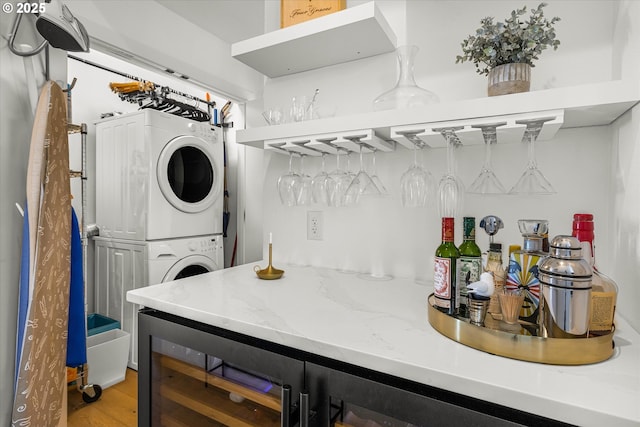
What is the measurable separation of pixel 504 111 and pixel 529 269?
442 millimetres

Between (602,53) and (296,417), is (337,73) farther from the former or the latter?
(296,417)

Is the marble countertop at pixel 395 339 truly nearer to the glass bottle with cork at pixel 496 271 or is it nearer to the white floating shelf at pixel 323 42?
the glass bottle with cork at pixel 496 271

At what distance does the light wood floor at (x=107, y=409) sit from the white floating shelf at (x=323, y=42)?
2.08m

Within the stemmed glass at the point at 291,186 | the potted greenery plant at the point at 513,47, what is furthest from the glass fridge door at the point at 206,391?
the potted greenery plant at the point at 513,47

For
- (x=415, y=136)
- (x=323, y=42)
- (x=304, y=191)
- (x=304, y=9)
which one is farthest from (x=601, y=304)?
(x=304, y=9)

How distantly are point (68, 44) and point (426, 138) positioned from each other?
1.42 metres

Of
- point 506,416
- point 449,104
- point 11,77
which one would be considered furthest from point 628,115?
point 11,77

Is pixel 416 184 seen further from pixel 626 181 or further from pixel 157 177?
pixel 157 177

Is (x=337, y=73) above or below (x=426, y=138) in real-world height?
above

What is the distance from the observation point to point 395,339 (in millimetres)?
803

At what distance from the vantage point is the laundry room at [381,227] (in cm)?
70

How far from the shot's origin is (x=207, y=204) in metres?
2.89

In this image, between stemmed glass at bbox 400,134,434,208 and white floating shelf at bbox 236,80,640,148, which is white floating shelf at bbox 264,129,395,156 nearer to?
white floating shelf at bbox 236,80,640,148

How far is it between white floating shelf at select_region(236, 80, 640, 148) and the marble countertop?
0.58 meters
